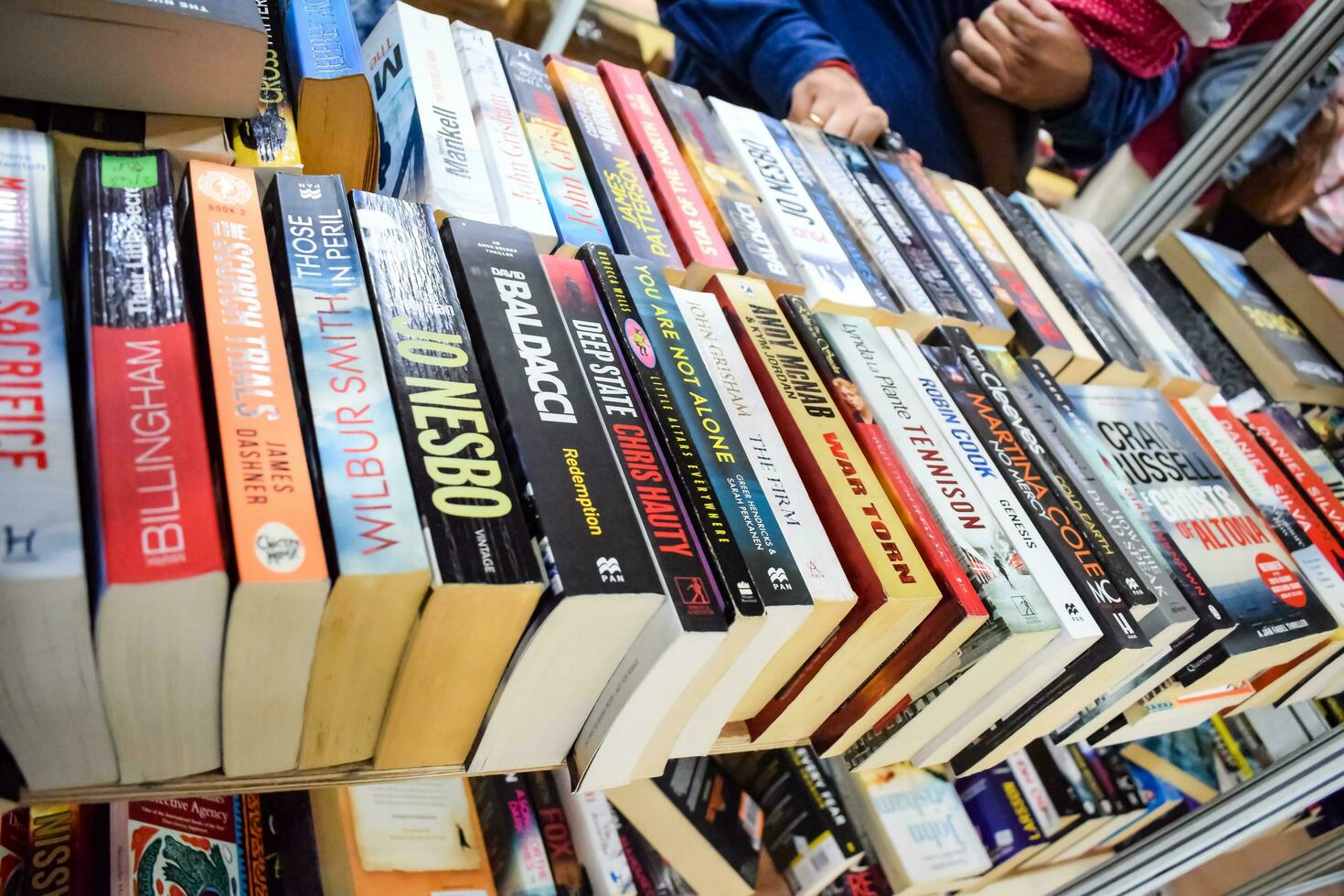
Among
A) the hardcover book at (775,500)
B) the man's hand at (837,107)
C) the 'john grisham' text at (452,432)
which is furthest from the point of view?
the man's hand at (837,107)

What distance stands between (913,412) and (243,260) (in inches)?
21.1

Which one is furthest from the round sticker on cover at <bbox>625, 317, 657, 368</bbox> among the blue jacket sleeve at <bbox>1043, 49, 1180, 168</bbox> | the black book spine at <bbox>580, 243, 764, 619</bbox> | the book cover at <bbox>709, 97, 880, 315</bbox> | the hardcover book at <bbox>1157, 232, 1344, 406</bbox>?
the hardcover book at <bbox>1157, 232, 1344, 406</bbox>

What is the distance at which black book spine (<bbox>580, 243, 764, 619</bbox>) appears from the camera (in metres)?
0.59

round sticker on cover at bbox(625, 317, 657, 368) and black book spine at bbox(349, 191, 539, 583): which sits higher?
round sticker on cover at bbox(625, 317, 657, 368)

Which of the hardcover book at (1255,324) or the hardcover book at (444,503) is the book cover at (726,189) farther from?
the hardcover book at (1255,324)

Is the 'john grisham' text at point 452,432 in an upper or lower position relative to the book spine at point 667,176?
lower

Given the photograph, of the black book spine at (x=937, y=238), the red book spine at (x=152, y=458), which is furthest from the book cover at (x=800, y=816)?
the red book spine at (x=152, y=458)

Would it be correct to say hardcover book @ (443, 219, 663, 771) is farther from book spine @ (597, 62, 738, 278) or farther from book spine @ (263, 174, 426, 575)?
book spine @ (597, 62, 738, 278)

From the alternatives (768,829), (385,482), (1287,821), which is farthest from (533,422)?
(1287,821)

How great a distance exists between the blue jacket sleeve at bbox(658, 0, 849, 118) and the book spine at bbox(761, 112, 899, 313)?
0.28 metres

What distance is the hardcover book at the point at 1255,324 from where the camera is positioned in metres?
1.42

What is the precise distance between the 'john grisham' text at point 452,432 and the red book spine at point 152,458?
12 centimetres

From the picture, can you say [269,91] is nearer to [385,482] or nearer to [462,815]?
[385,482]

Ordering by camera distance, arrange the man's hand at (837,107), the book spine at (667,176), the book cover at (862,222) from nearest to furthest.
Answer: the book spine at (667,176), the book cover at (862,222), the man's hand at (837,107)
